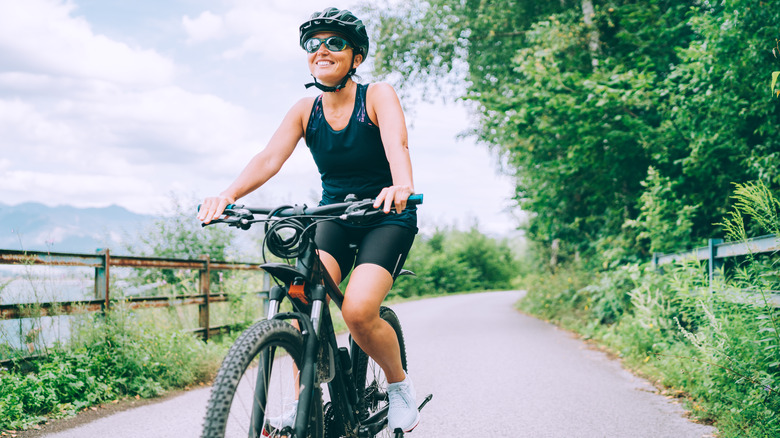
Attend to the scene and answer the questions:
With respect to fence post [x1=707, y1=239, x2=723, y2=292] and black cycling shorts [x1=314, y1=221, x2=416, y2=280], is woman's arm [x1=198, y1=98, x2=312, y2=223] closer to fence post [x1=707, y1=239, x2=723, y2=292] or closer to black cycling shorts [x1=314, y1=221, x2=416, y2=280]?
black cycling shorts [x1=314, y1=221, x2=416, y2=280]

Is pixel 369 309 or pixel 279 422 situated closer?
pixel 279 422

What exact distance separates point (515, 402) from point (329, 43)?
3804 millimetres

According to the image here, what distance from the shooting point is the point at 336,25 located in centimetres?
294

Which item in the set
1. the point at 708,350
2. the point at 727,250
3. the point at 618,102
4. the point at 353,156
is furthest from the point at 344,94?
the point at 618,102

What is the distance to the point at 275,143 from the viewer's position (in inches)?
123

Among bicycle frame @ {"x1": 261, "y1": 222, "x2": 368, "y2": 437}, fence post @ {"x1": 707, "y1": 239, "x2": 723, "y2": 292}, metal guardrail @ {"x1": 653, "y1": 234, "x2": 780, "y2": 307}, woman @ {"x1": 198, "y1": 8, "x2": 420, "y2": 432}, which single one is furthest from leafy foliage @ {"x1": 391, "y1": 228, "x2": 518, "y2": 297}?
bicycle frame @ {"x1": 261, "y1": 222, "x2": 368, "y2": 437}

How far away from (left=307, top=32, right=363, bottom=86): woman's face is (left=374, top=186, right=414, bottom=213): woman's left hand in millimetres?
876

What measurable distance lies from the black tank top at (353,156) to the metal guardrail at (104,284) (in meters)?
3.75

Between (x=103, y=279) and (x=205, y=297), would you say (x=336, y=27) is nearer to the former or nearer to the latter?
(x=103, y=279)

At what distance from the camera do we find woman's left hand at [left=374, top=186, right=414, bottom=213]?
7.75 ft

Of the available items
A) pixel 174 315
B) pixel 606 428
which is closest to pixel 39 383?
pixel 174 315

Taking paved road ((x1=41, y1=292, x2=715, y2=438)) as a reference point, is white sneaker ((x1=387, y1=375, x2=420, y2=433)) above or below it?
Answer: above

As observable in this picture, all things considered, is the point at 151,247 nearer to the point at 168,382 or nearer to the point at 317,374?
the point at 168,382

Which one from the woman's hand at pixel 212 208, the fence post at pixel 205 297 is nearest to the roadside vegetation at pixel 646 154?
the woman's hand at pixel 212 208
